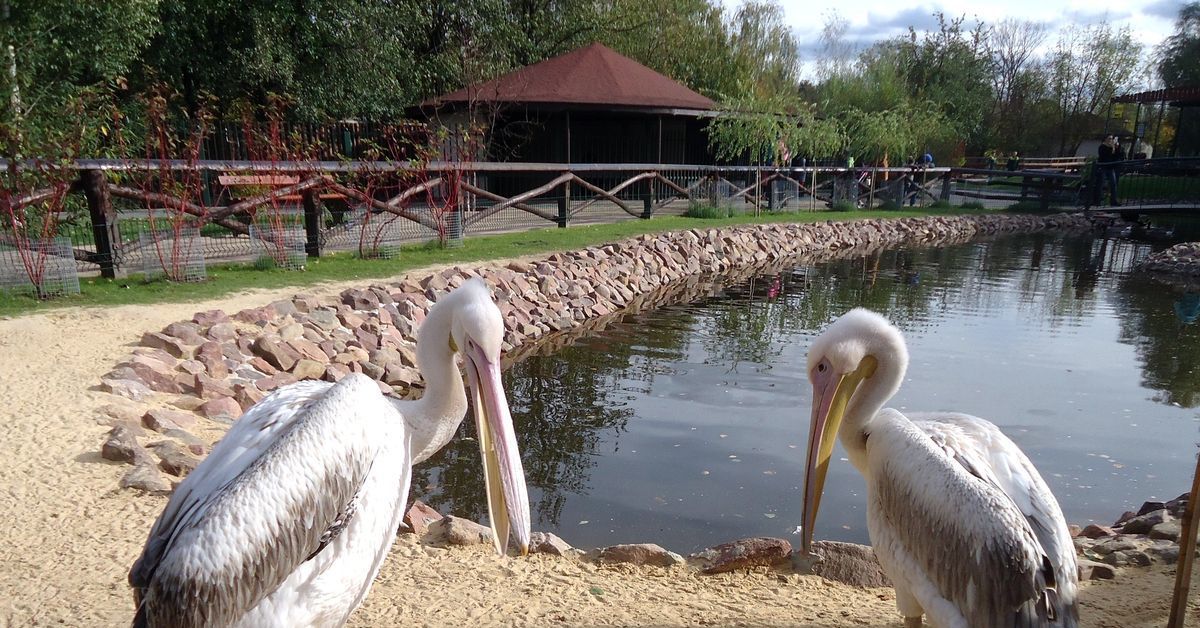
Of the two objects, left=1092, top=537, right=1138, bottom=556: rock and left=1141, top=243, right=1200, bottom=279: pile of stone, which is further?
left=1141, top=243, right=1200, bottom=279: pile of stone

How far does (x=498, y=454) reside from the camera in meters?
2.53

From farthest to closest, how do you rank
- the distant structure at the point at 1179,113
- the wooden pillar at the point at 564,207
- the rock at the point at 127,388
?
the distant structure at the point at 1179,113, the wooden pillar at the point at 564,207, the rock at the point at 127,388

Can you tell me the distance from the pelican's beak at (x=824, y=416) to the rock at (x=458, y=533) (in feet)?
5.33

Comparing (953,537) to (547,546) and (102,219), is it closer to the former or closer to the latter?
(547,546)

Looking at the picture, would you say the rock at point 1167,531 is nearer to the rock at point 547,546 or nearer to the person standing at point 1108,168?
the rock at point 547,546

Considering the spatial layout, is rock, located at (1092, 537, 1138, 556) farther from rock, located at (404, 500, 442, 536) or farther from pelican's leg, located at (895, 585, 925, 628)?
rock, located at (404, 500, 442, 536)

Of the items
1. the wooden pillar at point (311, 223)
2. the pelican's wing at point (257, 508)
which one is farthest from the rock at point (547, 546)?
the wooden pillar at point (311, 223)

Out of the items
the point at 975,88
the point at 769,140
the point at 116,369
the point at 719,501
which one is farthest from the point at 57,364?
the point at 975,88

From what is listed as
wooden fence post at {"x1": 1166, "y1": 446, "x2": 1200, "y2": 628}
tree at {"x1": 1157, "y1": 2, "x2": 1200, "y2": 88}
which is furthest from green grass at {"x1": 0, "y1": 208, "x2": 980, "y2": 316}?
tree at {"x1": 1157, "y1": 2, "x2": 1200, "y2": 88}

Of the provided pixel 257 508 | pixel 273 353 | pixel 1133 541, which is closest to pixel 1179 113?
pixel 1133 541

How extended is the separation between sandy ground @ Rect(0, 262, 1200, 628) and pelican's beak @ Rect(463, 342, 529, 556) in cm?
66

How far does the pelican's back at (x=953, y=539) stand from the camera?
2316mm

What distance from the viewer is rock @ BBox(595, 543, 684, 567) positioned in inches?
144

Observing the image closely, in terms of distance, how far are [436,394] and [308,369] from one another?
418cm
